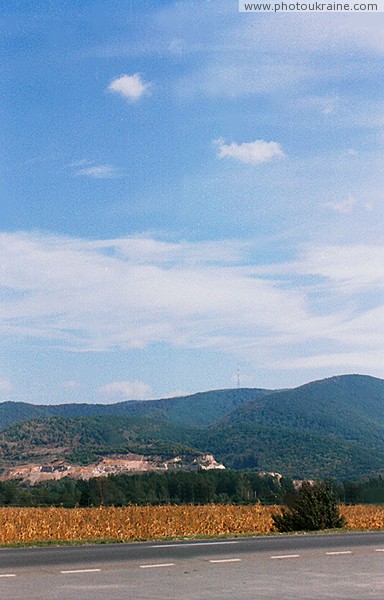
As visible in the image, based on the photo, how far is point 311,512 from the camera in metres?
28.8

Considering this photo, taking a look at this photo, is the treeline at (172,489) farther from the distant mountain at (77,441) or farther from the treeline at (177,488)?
the distant mountain at (77,441)

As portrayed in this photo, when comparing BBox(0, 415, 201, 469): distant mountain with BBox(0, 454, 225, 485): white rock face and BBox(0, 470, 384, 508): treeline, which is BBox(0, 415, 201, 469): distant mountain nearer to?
BBox(0, 454, 225, 485): white rock face

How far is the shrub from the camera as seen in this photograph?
94.3ft

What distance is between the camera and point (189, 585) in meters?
14.1

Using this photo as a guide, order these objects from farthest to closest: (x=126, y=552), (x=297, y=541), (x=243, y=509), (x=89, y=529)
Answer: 1. (x=243, y=509)
2. (x=89, y=529)
3. (x=297, y=541)
4. (x=126, y=552)

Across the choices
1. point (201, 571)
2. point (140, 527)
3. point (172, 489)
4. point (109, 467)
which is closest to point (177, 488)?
point (172, 489)

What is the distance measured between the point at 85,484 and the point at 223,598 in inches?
3386

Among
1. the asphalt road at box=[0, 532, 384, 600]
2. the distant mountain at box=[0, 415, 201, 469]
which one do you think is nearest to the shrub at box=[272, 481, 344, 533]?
the asphalt road at box=[0, 532, 384, 600]

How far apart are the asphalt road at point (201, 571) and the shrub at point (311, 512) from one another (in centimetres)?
577

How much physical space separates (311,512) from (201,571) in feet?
44.0

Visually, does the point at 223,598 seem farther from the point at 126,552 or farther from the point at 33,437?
the point at 33,437

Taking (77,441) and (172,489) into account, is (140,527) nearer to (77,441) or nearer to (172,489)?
(172,489)


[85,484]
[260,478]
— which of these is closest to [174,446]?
[260,478]

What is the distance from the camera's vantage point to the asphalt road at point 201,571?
42.9 ft
